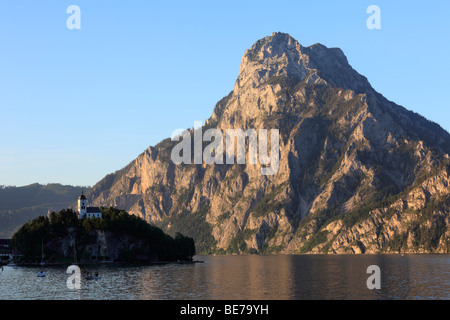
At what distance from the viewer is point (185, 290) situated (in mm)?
146000
